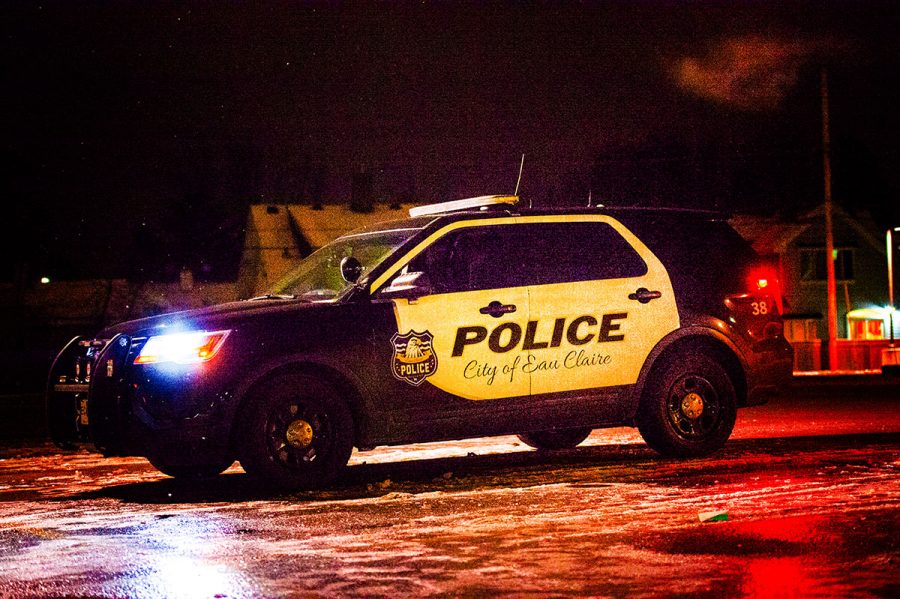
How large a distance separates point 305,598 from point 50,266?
321 feet

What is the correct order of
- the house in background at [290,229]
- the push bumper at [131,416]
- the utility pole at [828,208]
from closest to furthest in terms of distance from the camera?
1. the push bumper at [131,416]
2. the utility pole at [828,208]
3. the house in background at [290,229]

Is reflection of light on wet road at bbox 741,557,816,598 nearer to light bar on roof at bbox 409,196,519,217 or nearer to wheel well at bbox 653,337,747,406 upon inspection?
wheel well at bbox 653,337,747,406

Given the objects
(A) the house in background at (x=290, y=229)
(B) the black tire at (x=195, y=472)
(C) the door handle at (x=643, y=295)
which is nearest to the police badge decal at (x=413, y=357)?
(B) the black tire at (x=195, y=472)

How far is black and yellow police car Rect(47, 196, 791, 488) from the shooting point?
9.32 m

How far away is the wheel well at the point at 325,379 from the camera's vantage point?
367 inches

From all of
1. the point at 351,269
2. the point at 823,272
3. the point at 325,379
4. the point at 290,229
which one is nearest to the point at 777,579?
the point at 325,379

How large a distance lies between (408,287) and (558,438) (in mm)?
3008

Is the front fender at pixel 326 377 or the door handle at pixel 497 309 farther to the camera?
the door handle at pixel 497 309

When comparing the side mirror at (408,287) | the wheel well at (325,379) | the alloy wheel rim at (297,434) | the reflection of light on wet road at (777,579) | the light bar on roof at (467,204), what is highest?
the light bar on roof at (467,204)

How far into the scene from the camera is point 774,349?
11.4 metres

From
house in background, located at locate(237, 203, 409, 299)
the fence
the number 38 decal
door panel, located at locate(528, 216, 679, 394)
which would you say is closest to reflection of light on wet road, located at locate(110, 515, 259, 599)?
door panel, located at locate(528, 216, 679, 394)

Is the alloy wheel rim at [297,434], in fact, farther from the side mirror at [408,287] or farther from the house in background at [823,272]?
the house in background at [823,272]

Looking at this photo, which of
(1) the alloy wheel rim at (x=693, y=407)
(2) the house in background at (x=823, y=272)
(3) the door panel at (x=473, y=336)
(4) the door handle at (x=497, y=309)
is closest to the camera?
(3) the door panel at (x=473, y=336)

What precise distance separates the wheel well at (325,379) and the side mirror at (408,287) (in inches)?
27.7
